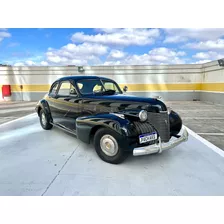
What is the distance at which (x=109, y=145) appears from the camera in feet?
10.0

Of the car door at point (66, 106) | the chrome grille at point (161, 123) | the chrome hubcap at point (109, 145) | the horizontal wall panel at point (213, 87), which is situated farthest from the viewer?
the horizontal wall panel at point (213, 87)

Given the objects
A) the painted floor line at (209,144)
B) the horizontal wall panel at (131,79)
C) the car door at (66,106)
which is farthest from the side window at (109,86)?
the horizontal wall panel at (131,79)

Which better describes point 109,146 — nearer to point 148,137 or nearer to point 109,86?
point 148,137

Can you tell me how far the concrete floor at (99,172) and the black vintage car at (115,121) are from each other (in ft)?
1.14

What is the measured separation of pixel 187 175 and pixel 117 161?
1.14m

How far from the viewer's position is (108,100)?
356cm

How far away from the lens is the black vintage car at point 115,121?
286 centimetres

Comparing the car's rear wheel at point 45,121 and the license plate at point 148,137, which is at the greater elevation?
the license plate at point 148,137

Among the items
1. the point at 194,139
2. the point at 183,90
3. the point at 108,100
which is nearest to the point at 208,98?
the point at 183,90

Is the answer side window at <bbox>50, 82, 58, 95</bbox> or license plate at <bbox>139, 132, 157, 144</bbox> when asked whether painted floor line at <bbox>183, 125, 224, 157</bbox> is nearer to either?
license plate at <bbox>139, 132, 157, 144</bbox>

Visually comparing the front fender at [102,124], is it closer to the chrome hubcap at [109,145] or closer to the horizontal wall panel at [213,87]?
the chrome hubcap at [109,145]

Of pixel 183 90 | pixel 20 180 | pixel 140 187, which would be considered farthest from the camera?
pixel 183 90

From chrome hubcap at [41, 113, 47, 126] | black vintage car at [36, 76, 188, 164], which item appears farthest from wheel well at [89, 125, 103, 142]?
chrome hubcap at [41, 113, 47, 126]
